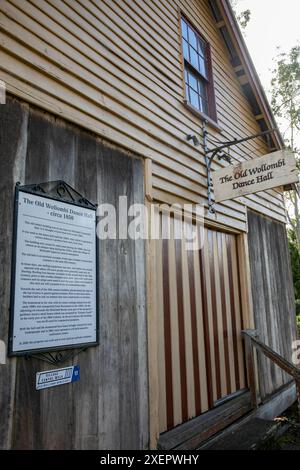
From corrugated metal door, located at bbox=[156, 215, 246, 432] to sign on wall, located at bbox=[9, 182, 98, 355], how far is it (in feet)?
3.68

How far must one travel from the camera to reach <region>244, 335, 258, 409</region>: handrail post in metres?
5.02

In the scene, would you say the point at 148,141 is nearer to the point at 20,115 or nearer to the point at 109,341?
the point at 20,115

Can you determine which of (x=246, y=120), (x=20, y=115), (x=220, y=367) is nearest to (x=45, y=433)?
(x=20, y=115)

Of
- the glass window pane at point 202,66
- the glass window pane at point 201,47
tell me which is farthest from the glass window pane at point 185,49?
the glass window pane at point 201,47

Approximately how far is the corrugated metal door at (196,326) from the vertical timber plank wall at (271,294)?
0.73 meters

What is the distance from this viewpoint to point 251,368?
5168 mm

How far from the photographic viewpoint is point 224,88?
649 centimetres

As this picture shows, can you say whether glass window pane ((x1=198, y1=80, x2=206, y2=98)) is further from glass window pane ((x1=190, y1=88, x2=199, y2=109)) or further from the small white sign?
the small white sign

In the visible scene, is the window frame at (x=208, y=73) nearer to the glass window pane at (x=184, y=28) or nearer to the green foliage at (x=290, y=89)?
the glass window pane at (x=184, y=28)

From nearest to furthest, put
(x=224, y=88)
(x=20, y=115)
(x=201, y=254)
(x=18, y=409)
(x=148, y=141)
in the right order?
1. (x=18, y=409)
2. (x=20, y=115)
3. (x=148, y=141)
4. (x=201, y=254)
5. (x=224, y=88)

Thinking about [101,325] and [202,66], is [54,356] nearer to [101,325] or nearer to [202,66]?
[101,325]

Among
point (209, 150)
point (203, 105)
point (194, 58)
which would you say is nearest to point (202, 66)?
point (194, 58)
